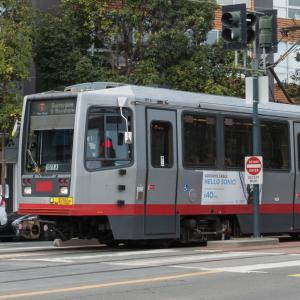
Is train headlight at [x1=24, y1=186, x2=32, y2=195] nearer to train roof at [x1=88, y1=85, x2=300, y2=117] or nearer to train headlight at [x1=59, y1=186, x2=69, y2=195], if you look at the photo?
train headlight at [x1=59, y1=186, x2=69, y2=195]

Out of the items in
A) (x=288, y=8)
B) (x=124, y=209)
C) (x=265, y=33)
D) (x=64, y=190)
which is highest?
(x=288, y=8)

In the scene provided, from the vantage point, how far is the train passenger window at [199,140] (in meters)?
17.3

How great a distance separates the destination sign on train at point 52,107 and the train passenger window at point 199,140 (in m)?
2.89

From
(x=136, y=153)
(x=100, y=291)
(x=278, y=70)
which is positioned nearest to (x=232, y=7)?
(x=136, y=153)

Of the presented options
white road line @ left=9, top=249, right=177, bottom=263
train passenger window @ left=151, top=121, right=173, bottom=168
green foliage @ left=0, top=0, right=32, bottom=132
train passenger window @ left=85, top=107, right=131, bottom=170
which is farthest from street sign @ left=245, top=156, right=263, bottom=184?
green foliage @ left=0, top=0, right=32, bottom=132

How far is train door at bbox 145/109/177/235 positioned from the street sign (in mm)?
2085

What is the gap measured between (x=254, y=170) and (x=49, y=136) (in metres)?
5.13

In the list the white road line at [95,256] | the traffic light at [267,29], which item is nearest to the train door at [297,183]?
the traffic light at [267,29]

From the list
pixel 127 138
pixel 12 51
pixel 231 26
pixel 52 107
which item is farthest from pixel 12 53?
pixel 127 138

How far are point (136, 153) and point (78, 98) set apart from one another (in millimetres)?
1760

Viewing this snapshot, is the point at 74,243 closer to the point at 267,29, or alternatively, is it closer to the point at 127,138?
the point at 127,138

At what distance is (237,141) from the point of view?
18625mm

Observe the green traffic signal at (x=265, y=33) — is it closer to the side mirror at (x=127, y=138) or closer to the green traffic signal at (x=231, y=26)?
the green traffic signal at (x=231, y=26)

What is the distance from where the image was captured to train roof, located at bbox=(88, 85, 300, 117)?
53.8ft
